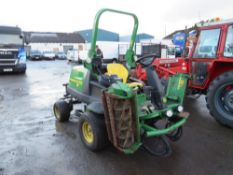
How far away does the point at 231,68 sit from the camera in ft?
14.1

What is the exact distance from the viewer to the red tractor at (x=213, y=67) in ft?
13.1

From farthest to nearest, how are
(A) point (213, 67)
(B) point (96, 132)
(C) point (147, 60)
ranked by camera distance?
(A) point (213, 67) < (C) point (147, 60) < (B) point (96, 132)

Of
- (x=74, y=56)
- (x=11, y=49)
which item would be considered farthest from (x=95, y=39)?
(x=74, y=56)

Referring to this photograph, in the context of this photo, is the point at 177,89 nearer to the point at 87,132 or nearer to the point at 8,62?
the point at 87,132

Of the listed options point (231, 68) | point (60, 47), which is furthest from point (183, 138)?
point (60, 47)

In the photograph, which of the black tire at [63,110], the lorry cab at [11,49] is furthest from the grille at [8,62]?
the black tire at [63,110]

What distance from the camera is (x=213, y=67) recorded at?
4.41 meters

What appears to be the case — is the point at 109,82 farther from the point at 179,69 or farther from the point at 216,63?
the point at 179,69

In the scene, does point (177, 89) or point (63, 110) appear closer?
point (177, 89)

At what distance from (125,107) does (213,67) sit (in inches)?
110

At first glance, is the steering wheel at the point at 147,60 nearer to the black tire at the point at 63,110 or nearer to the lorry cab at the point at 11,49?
the black tire at the point at 63,110

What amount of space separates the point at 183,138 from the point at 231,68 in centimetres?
186

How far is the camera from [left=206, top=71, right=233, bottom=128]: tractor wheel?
12.8ft

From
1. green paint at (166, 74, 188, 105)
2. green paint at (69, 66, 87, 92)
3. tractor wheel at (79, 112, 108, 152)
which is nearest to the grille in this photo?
green paint at (69, 66, 87, 92)
